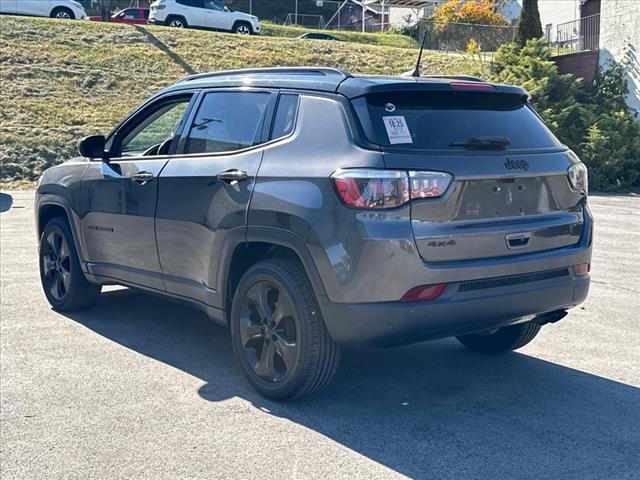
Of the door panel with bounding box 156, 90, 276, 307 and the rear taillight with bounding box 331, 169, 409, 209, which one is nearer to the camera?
the rear taillight with bounding box 331, 169, 409, 209

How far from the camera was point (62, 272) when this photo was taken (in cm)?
680

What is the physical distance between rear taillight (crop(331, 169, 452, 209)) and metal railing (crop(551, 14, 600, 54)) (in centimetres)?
1757

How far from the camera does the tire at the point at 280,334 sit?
4.43m

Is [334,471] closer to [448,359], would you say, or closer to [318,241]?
[318,241]

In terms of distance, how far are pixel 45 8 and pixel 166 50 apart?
7451 millimetres

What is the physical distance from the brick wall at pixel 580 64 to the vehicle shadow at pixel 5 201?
12986 mm

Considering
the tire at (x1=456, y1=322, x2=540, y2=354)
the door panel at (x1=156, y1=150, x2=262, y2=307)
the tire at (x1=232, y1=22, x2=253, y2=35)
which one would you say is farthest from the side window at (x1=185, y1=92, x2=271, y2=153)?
the tire at (x1=232, y1=22, x2=253, y2=35)

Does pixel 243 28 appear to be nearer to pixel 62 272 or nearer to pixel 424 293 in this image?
pixel 62 272

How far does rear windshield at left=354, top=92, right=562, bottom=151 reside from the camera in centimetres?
431

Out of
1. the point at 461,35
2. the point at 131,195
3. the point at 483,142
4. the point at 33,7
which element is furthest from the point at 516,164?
the point at 33,7

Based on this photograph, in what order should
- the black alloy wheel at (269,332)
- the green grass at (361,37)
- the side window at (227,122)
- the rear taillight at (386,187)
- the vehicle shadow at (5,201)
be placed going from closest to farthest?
the rear taillight at (386,187) → the black alloy wheel at (269,332) → the side window at (227,122) → the vehicle shadow at (5,201) → the green grass at (361,37)

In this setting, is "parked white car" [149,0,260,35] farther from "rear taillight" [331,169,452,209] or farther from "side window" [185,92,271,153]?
"rear taillight" [331,169,452,209]

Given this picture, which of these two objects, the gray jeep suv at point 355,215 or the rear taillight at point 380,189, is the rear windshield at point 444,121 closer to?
the gray jeep suv at point 355,215

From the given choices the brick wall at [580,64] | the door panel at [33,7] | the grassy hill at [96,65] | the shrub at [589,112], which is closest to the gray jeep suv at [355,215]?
the shrub at [589,112]
